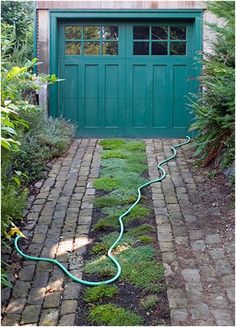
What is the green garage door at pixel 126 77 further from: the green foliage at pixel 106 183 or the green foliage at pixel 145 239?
the green foliage at pixel 145 239

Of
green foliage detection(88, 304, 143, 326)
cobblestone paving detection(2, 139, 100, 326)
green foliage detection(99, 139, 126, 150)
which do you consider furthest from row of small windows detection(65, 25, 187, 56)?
green foliage detection(88, 304, 143, 326)

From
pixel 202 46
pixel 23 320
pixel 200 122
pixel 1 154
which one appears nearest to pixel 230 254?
pixel 23 320

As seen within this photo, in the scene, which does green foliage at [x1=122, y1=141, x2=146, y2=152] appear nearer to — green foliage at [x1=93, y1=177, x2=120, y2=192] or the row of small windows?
green foliage at [x1=93, y1=177, x2=120, y2=192]

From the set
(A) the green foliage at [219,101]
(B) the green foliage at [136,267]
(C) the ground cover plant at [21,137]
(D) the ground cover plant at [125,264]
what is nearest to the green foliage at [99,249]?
(D) the ground cover plant at [125,264]

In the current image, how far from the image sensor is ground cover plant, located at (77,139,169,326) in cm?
300

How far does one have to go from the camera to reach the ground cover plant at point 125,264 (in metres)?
3.00

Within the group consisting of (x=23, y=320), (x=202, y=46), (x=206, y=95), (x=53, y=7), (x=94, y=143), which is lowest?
(x=23, y=320)

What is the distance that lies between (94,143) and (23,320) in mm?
5050

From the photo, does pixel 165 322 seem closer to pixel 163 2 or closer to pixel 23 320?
pixel 23 320

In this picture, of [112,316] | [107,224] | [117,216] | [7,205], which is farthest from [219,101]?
[112,316]

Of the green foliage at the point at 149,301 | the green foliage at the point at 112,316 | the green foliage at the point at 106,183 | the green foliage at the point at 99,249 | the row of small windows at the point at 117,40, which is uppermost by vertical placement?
the row of small windows at the point at 117,40

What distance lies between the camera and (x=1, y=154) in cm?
341

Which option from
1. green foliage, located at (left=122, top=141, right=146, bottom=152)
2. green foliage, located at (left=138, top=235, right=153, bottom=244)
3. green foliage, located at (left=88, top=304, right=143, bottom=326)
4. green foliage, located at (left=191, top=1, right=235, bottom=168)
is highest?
green foliage, located at (left=191, top=1, right=235, bottom=168)

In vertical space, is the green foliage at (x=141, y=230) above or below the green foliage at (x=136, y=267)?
above
